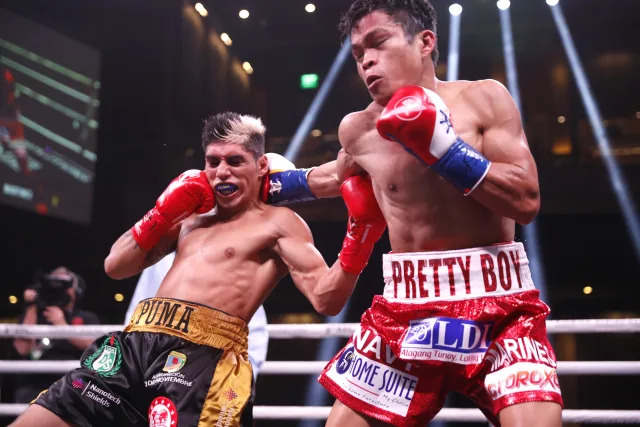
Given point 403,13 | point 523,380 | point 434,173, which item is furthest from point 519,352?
point 403,13

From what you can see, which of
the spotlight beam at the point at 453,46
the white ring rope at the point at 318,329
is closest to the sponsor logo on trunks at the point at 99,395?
the white ring rope at the point at 318,329

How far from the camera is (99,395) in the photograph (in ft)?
Result: 6.36

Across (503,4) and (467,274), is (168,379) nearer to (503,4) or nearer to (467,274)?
(467,274)

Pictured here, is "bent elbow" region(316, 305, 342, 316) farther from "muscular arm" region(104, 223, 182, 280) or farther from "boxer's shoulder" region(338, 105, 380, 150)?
"muscular arm" region(104, 223, 182, 280)

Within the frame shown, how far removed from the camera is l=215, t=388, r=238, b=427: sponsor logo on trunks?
1.89 m

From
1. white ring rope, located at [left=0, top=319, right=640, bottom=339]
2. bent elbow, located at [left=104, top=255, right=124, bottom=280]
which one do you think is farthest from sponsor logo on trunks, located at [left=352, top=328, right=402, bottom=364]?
bent elbow, located at [left=104, top=255, right=124, bottom=280]

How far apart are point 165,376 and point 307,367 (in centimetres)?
83

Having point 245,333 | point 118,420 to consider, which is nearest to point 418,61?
point 245,333

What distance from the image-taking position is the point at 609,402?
7562 mm

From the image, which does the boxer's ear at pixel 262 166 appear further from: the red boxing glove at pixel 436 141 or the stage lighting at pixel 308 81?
the stage lighting at pixel 308 81

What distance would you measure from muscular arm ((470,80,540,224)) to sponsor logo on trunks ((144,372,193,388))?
97 centimetres

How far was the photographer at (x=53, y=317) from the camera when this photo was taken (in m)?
3.38

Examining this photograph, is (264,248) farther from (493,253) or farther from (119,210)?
(119,210)

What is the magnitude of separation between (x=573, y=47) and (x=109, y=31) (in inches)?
225
